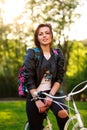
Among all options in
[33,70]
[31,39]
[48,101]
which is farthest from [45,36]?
[31,39]

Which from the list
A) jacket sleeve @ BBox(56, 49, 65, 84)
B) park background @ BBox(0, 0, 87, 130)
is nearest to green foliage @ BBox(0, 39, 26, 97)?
park background @ BBox(0, 0, 87, 130)

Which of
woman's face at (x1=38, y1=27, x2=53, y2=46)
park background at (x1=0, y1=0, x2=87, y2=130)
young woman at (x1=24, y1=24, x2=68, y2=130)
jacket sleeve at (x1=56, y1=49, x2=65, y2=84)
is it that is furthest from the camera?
park background at (x1=0, y1=0, x2=87, y2=130)

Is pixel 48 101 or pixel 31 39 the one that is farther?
pixel 31 39

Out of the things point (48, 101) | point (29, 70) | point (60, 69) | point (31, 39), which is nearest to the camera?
point (48, 101)

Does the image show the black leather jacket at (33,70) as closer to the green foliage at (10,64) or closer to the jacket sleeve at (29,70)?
the jacket sleeve at (29,70)

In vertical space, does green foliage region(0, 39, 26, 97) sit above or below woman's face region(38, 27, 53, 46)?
below

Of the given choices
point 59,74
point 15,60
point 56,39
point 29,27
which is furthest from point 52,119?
point 15,60

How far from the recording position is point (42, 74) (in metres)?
6.07

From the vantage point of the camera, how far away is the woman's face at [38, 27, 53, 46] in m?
6.12

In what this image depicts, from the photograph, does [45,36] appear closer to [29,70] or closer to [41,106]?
[29,70]

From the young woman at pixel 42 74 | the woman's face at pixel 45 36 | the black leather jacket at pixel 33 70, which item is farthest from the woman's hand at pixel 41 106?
the woman's face at pixel 45 36

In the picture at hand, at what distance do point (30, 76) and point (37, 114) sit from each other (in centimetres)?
50

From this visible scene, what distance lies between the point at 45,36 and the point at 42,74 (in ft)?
1.56

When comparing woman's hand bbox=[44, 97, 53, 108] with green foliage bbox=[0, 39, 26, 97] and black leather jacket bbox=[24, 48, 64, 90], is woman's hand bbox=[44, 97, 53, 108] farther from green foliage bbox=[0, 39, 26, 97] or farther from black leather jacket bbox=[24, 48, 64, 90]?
green foliage bbox=[0, 39, 26, 97]
